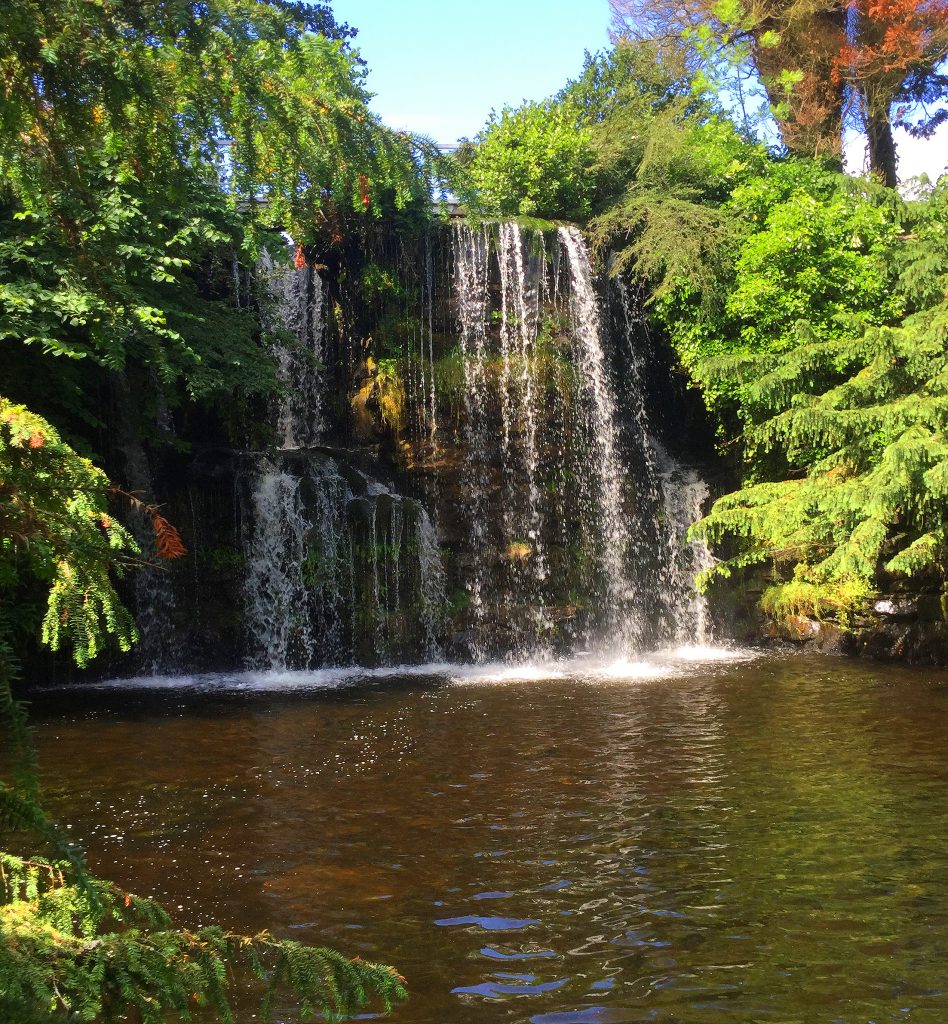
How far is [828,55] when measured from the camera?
20.3 meters

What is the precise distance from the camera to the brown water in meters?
4.09

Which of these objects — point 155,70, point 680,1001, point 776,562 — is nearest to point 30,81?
point 155,70

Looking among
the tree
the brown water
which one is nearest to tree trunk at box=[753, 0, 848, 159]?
the tree

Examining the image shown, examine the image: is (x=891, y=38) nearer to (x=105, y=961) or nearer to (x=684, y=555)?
(x=684, y=555)

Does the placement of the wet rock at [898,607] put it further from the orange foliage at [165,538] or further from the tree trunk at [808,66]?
the orange foliage at [165,538]

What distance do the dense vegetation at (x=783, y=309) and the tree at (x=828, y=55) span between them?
3.89 ft

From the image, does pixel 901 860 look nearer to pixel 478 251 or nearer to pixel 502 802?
pixel 502 802

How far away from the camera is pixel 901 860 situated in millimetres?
5273

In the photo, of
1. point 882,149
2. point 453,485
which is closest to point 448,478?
point 453,485

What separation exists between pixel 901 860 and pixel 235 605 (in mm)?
10238

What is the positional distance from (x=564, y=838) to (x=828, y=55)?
19688mm

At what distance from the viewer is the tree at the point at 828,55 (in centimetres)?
1938

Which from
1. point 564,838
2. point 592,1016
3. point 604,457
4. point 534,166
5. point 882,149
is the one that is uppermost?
point 882,149

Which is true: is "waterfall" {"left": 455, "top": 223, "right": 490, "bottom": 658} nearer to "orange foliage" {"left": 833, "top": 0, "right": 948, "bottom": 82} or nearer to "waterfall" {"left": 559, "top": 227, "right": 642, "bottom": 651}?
"waterfall" {"left": 559, "top": 227, "right": 642, "bottom": 651}
